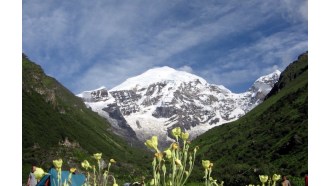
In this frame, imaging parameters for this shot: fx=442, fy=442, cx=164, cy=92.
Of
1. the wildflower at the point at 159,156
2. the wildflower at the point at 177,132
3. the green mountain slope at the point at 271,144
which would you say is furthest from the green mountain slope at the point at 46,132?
the wildflower at the point at 159,156

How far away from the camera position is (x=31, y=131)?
110125mm

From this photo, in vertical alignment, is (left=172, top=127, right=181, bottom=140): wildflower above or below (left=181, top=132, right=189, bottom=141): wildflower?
above

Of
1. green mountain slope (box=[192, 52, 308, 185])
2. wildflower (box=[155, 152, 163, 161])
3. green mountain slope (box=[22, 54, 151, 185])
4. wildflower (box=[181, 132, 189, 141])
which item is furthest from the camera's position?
green mountain slope (box=[22, 54, 151, 185])

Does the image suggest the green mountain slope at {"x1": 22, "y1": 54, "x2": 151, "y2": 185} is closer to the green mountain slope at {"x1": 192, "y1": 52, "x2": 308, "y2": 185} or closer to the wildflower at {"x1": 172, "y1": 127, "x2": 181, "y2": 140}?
the green mountain slope at {"x1": 192, "y1": 52, "x2": 308, "y2": 185}

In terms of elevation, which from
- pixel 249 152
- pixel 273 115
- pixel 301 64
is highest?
pixel 301 64

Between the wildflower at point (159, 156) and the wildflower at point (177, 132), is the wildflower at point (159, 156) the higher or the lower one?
the lower one

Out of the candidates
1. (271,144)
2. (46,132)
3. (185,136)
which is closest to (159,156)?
(185,136)

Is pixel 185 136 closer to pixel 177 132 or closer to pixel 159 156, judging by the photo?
pixel 177 132

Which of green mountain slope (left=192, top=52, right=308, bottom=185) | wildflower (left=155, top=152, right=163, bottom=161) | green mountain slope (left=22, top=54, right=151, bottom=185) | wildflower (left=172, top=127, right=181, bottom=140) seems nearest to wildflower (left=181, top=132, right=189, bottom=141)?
wildflower (left=172, top=127, right=181, bottom=140)

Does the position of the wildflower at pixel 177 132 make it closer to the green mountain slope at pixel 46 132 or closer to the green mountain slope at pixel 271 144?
the green mountain slope at pixel 271 144

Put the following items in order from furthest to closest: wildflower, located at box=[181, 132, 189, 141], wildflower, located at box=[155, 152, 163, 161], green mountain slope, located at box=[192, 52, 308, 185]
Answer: green mountain slope, located at box=[192, 52, 308, 185], wildflower, located at box=[181, 132, 189, 141], wildflower, located at box=[155, 152, 163, 161]
